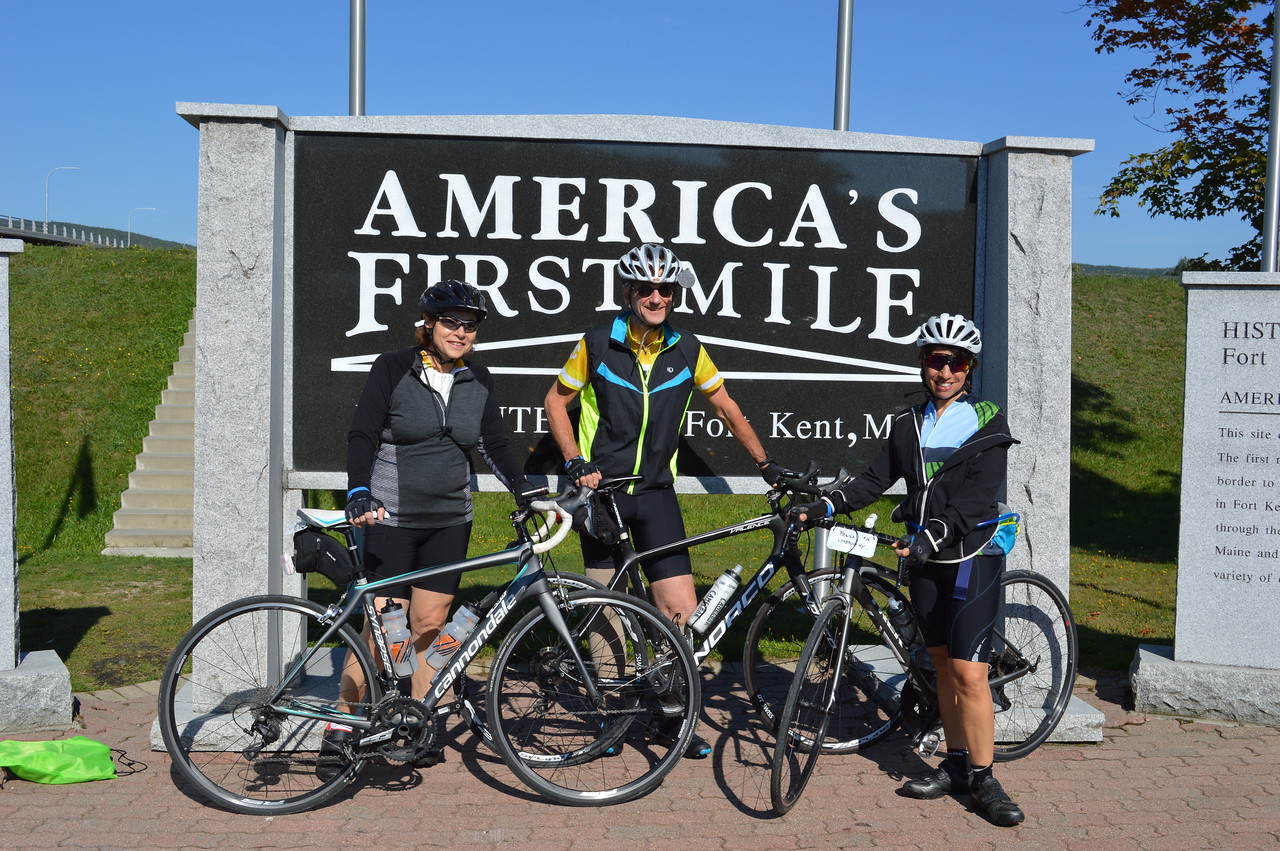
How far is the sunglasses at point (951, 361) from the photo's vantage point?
4402 millimetres

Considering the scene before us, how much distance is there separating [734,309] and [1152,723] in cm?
300

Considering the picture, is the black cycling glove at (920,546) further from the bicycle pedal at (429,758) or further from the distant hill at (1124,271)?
the distant hill at (1124,271)

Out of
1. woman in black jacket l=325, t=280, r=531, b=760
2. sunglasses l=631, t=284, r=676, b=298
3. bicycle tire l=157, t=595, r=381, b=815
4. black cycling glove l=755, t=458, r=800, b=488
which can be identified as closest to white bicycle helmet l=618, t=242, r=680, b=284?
sunglasses l=631, t=284, r=676, b=298

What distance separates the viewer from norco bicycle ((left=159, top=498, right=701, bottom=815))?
4285 mm

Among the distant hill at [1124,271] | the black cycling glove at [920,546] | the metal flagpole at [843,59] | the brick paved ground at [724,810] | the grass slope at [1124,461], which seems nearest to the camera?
the brick paved ground at [724,810]

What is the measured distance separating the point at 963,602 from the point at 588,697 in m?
1.56

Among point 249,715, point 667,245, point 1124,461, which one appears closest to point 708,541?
point 667,245

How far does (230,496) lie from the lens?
5.14 meters

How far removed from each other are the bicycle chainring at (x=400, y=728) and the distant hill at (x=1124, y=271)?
2228 centimetres

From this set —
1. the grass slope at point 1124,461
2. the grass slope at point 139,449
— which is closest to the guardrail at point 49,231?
the grass slope at point 139,449

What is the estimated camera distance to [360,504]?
4230 millimetres

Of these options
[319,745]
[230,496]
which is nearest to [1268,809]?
[319,745]

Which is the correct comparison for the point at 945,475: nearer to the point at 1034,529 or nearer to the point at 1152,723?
the point at 1034,529

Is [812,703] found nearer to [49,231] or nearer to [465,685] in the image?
[465,685]
